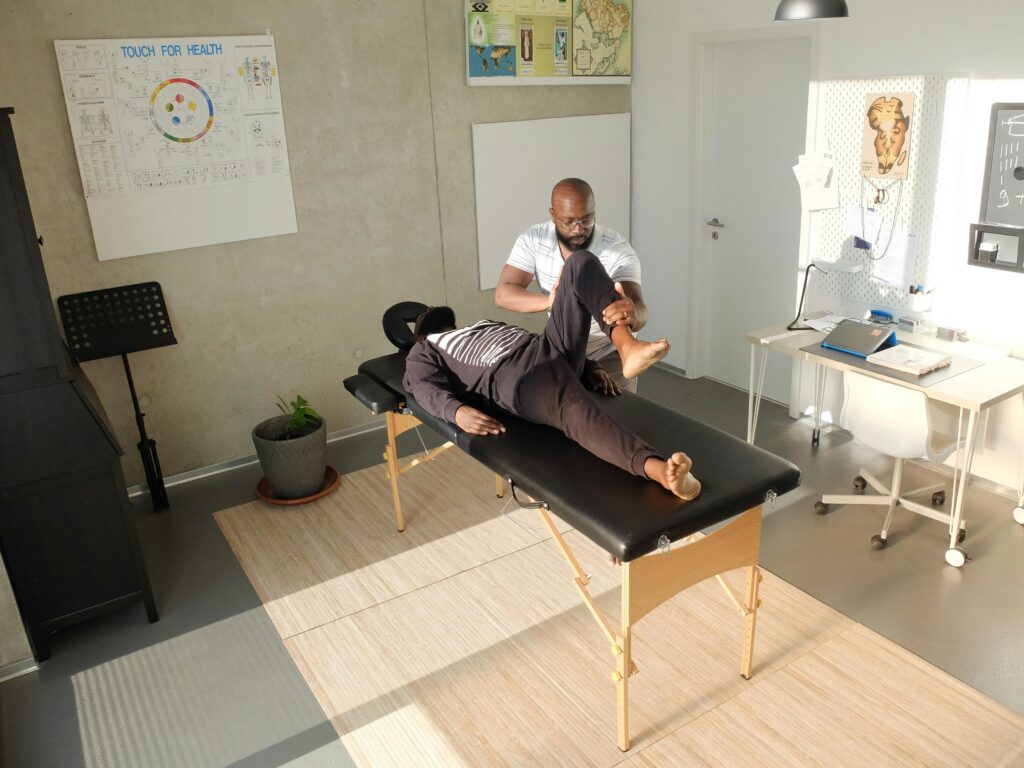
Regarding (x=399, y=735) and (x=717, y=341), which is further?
(x=717, y=341)

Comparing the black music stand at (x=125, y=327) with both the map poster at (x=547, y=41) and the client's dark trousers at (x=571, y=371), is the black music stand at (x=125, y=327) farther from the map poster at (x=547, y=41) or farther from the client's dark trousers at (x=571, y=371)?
the map poster at (x=547, y=41)

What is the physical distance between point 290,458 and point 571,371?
1.60 m

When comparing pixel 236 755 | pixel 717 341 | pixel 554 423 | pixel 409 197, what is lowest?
pixel 236 755

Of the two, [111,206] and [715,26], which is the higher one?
[715,26]

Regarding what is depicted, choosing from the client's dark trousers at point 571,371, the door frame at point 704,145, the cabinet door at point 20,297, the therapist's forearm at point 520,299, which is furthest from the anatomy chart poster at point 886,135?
the cabinet door at point 20,297

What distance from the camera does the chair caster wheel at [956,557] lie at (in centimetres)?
303

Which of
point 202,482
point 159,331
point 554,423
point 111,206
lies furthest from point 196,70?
point 554,423

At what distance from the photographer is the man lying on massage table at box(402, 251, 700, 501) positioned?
Answer: 7.30 feet

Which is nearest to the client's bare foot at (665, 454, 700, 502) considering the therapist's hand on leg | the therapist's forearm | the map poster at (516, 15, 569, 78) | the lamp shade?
the therapist's hand on leg

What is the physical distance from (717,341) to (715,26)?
5.57 feet

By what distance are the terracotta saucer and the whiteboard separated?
1.35 m

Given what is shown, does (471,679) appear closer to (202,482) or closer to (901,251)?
(202,482)

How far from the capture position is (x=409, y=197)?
4.24m

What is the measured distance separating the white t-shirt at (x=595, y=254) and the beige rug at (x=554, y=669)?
83 cm
